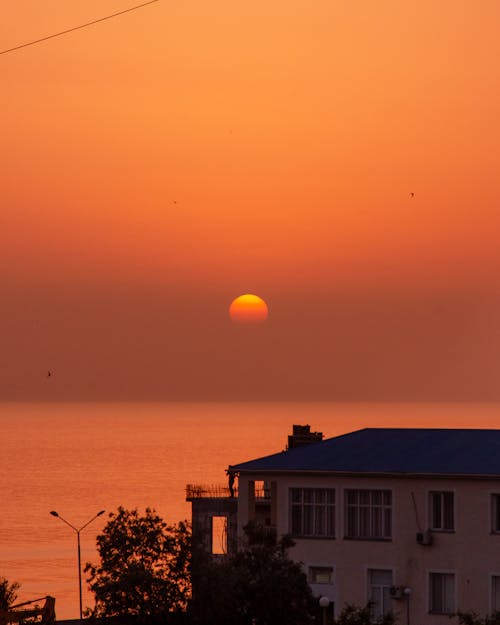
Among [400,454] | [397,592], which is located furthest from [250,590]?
[400,454]

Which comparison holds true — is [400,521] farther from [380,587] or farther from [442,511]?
[380,587]

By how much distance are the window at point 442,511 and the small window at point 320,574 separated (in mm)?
5671

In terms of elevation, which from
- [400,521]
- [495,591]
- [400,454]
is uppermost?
[400,454]

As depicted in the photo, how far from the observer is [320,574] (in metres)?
77.8

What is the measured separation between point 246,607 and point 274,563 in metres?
1.99

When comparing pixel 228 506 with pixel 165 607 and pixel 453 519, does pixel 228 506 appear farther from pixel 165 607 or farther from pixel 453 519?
pixel 165 607

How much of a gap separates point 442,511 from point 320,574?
690cm

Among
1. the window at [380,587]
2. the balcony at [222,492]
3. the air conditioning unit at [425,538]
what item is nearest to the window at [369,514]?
the air conditioning unit at [425,538]

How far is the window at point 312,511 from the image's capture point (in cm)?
7828

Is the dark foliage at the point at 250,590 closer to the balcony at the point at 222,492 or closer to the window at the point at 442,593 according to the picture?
the window at the point at 442,593

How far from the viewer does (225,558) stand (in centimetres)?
6081

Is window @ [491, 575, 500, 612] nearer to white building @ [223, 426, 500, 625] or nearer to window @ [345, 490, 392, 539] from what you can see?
white building @ [223, 426, 500, 625]

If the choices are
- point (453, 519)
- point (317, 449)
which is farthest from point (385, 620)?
point (317, 449)

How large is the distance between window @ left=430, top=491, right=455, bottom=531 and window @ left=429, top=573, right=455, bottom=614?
2.34m
